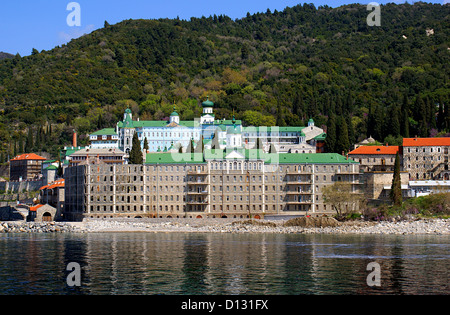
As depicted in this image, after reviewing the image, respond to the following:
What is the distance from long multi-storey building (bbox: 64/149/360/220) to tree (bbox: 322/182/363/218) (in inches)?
106

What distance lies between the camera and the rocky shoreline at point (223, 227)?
8019cm

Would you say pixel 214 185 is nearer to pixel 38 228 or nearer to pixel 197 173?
pixel 197 173

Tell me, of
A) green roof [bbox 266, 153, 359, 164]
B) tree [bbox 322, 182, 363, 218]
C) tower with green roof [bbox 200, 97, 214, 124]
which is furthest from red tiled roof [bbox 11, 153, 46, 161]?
tree [bbox 322, 182, 363, 218]

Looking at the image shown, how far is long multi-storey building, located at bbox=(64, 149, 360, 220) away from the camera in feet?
316

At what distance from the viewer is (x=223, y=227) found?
86.6 m

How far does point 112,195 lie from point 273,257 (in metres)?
Result: 47.3

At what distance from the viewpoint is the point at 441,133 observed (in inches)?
4550

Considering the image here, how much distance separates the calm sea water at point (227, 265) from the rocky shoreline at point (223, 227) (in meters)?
6.93

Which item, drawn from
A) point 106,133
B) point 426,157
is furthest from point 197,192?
point 106,133

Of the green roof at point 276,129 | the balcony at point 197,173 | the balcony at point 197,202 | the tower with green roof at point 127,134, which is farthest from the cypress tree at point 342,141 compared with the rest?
the tower with green roof at point 127,134

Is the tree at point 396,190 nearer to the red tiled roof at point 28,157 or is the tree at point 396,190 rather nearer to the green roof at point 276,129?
the green roof at point 276,129

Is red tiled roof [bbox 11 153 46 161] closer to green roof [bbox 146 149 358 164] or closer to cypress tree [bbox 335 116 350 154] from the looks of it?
green roof [bbox 146 149 358 164]
